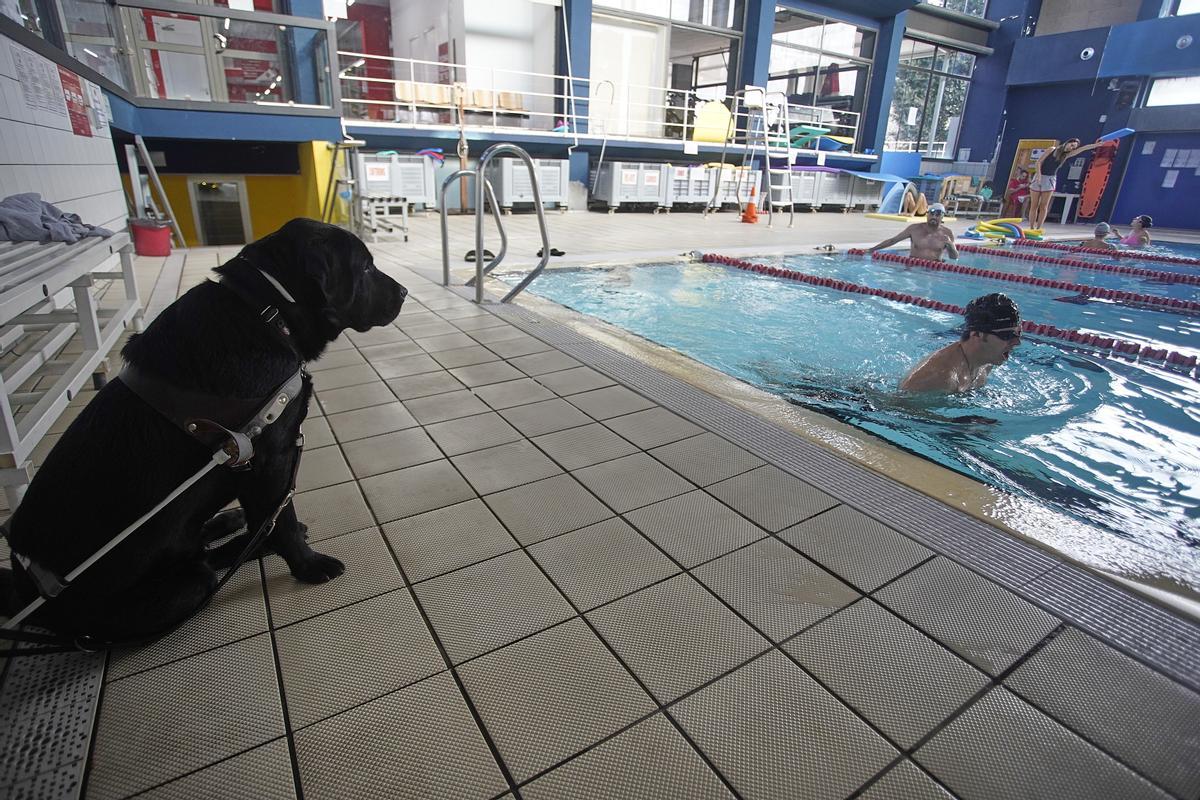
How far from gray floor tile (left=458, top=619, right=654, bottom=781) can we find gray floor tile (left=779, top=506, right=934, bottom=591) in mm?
754

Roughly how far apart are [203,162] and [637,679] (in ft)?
35.9

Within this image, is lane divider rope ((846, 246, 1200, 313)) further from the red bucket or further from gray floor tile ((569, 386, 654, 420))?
the red bucket

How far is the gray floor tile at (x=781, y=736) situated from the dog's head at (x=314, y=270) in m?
1.26

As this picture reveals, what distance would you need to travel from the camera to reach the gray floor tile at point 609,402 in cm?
289

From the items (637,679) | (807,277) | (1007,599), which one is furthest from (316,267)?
(807,277)

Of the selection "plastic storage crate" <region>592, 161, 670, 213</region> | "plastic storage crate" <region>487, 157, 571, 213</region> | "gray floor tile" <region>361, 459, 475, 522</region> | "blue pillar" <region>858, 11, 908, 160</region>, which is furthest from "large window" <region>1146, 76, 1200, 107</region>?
"gray floor tile" <region>361, 459, 475, 522</region>

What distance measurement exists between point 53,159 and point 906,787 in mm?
5919

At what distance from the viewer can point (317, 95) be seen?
794 centimetres

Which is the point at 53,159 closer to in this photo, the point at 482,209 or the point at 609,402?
the point at 482,209

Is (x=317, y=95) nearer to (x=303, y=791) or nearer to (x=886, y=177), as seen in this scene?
(x=303, y=791)

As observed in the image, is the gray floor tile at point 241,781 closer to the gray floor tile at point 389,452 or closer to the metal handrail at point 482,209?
the gray floor tile at point 389,452

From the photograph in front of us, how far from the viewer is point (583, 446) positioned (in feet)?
8.32

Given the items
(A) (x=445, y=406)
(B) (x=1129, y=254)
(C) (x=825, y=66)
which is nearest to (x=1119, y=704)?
(A) (x=445, y=406)

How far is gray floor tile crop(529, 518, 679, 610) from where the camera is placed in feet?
5.54
